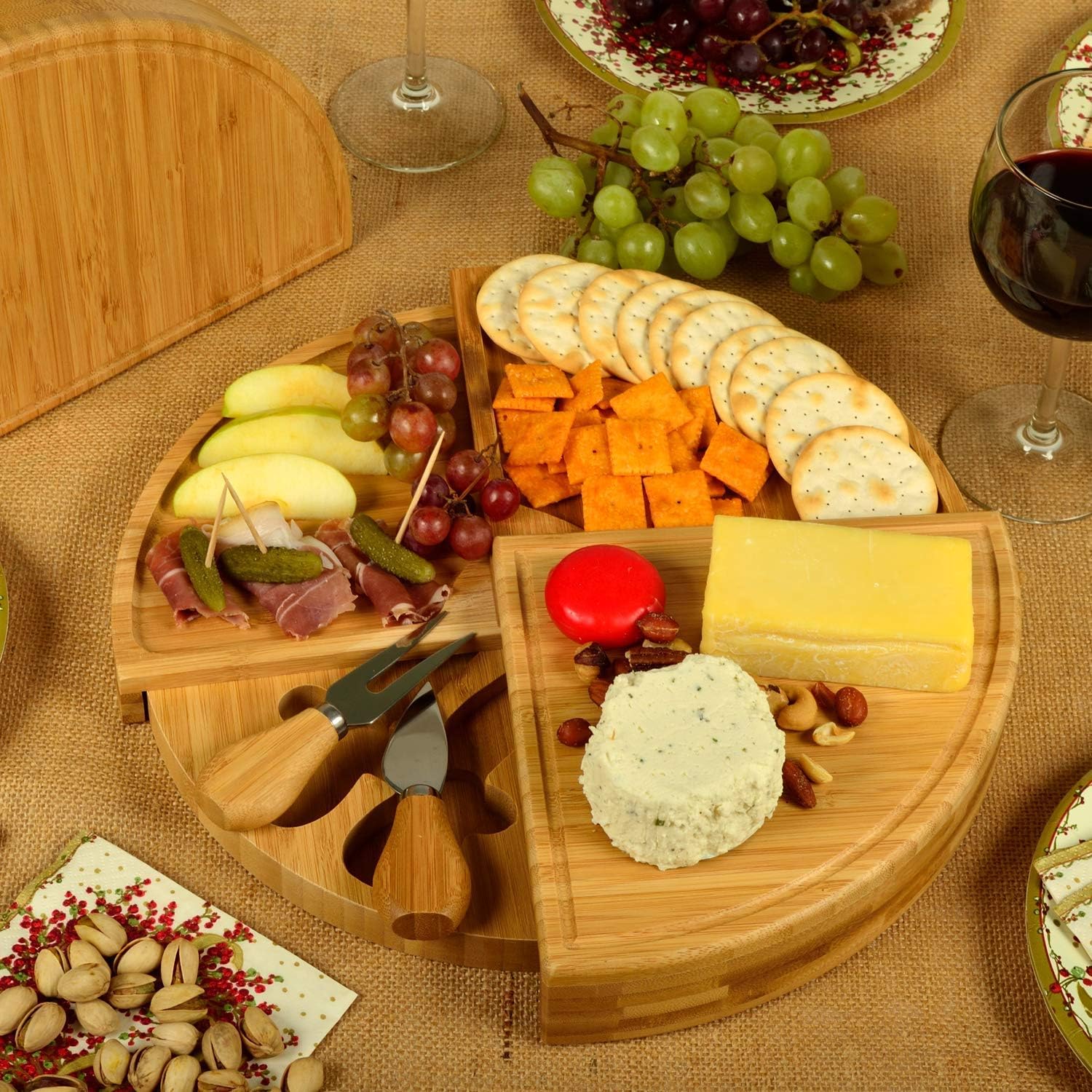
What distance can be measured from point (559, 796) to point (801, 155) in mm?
1014

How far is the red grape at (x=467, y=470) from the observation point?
1.63m

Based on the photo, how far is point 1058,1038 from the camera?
1348 mm

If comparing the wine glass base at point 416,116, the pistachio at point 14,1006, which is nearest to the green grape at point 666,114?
the wine glass base at point 416,116

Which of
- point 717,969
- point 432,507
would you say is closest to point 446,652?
point 432,507

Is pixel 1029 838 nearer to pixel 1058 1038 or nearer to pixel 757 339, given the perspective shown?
pixel 1058 1038

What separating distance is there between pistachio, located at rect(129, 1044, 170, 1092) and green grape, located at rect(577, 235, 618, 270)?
45.8 inches

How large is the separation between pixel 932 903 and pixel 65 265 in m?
1.31

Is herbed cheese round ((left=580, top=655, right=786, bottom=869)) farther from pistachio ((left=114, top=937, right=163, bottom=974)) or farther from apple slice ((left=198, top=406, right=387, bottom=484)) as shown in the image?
apple slice ((left=198, top=406, right=387, bottom=484))

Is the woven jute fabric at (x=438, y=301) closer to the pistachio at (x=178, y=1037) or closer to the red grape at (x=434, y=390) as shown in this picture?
the pistachio at (x=178, y=1037)

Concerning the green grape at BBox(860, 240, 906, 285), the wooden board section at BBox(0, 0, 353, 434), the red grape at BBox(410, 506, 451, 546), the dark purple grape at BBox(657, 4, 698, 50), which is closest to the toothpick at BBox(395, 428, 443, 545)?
the red grape at BBox(410, 506, 451, 546)

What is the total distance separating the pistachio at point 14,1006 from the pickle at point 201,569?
44cm

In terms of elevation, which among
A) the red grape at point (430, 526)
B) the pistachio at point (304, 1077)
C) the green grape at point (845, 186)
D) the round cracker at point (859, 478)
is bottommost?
the pistachio at point (304, 1077)

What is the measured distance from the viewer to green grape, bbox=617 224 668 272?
188cm

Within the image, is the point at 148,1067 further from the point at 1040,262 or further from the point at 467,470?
the point at 1040,262
